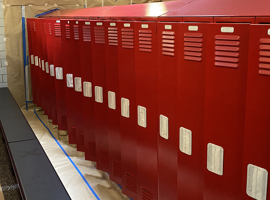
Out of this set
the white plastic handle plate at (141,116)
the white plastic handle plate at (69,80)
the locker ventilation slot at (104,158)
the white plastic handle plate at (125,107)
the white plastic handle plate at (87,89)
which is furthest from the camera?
the white plastic handle plate at (69,80)

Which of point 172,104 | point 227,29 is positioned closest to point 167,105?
point 172,104

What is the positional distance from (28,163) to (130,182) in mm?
773

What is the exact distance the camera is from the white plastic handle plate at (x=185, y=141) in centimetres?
169

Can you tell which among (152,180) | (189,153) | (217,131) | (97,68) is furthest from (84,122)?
(217,131)

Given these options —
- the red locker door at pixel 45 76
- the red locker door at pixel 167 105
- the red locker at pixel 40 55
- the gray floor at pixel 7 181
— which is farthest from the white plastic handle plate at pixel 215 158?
the red locker at pixel 40 55

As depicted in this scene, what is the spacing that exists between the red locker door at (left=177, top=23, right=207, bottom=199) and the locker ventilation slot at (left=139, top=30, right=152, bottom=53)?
343 millimetres

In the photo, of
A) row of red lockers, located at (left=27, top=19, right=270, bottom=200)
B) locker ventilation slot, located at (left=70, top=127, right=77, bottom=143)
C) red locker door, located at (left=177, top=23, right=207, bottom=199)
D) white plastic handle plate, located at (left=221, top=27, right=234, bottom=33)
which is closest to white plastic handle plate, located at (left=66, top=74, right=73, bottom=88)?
row of red lockers, located at (left=27, top=19, right=270, bottom=200)

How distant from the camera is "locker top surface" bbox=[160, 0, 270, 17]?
1.32 meters

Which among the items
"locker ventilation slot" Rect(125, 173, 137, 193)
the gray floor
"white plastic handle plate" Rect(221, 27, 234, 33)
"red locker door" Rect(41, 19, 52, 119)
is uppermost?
"white plastic handle plate" Rect(221, 27, 234, 33)

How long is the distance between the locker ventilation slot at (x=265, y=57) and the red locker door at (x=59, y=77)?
2343 millimetres

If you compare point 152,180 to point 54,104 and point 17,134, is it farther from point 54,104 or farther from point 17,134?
point 54,104

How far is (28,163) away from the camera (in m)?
2.56

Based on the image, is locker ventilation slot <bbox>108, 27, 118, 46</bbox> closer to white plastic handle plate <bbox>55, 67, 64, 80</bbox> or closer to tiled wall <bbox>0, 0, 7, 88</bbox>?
white plastic handle plate <bbox>55, 67, 64, 80</bbox>

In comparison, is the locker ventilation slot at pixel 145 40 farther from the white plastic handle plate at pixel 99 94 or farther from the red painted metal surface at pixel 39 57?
the red painted metal surface at pixel 39 57
